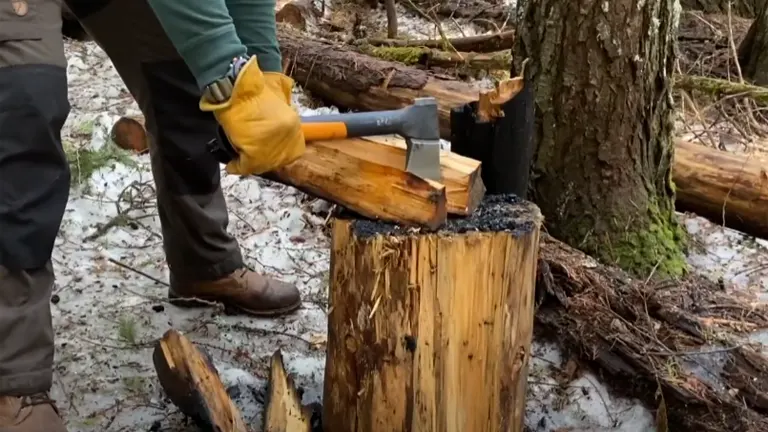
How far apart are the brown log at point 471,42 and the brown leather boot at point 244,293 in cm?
252

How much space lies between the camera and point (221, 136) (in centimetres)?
189

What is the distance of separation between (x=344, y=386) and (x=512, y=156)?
760 mm

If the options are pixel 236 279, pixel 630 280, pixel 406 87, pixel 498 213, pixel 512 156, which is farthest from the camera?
pixel 406 87

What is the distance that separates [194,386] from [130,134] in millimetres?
2113

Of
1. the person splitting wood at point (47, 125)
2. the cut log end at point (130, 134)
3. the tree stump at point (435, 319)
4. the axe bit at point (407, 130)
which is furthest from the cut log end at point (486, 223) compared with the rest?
the cut log end at point (130, 134)

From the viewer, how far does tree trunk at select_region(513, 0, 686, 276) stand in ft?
9.05

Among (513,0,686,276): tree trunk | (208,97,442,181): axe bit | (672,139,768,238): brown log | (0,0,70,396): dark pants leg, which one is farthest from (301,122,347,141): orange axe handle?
(672,139,768,238): brown log

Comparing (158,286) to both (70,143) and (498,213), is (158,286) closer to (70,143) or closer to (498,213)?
(70,143)

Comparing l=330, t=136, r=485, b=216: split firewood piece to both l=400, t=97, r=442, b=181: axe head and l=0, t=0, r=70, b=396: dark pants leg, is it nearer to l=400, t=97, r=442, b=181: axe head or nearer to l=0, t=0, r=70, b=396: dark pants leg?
l=400, t=97, r=442, b=181: axe head

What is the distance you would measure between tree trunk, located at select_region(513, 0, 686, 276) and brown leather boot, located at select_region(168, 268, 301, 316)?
3.42ft

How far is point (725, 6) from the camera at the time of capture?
5621 millimetres

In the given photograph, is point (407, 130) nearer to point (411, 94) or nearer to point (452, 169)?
point (452, 169)

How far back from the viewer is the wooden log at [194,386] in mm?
2066

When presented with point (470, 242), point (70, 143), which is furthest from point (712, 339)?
point (70, 143)
